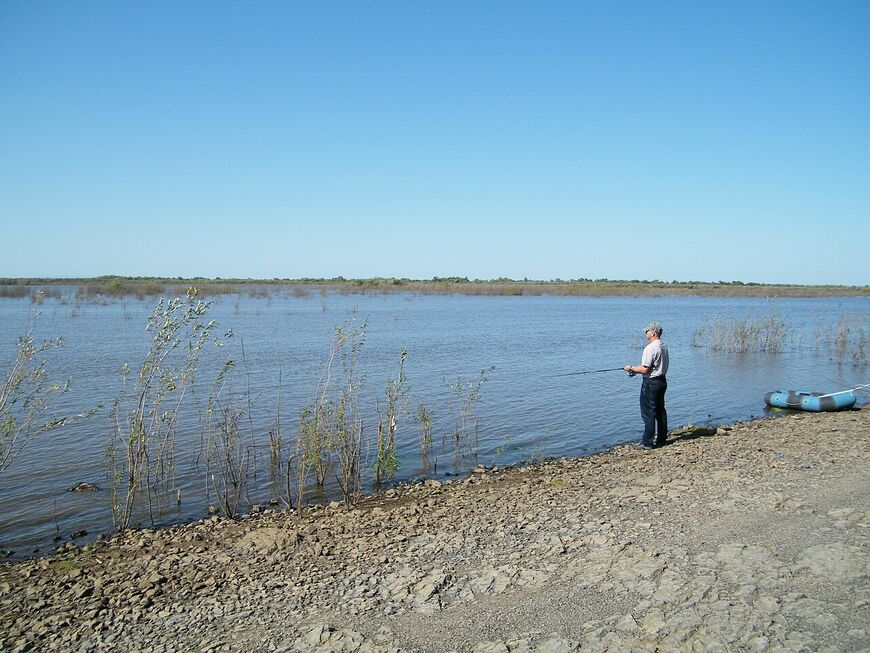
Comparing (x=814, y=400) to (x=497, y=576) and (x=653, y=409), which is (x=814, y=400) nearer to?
(x=653, y=409)

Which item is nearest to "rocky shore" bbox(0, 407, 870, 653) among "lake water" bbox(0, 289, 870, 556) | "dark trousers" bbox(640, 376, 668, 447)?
"lake water" bbox(0, 289, 870, 556)

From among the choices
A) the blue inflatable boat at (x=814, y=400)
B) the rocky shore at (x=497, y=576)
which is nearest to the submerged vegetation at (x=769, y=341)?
the blue inflatable boat at (x=814, y=400)

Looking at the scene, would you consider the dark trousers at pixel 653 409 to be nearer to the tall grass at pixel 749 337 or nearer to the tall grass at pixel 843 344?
the tall grass at pixel 843 344

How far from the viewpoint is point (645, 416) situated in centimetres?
1085

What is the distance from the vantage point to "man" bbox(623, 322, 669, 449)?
10.4 m

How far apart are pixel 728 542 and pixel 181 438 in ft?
29.2

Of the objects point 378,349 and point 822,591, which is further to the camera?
point 378,349

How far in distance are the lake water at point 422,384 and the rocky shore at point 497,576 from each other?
2.00 m

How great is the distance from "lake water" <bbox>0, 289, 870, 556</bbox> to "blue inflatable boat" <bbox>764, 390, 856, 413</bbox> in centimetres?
51

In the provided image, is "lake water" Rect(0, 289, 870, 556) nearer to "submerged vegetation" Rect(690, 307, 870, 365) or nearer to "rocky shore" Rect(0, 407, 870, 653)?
"submerged vegetation" Rect(690, 307, 870, 365)

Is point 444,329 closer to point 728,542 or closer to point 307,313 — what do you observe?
point 307,313

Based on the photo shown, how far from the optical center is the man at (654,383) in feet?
34.3

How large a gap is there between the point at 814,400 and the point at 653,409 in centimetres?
558

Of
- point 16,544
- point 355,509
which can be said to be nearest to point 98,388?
point 16,544
